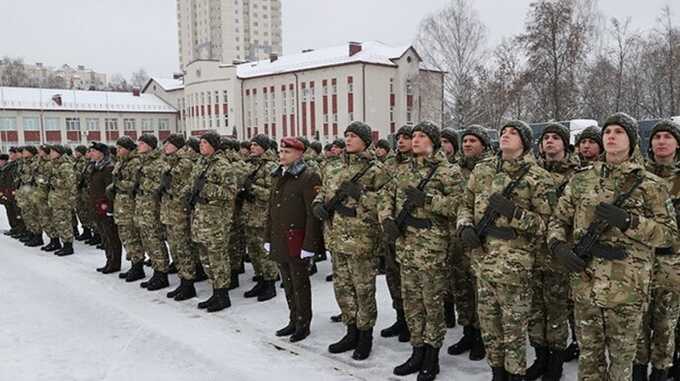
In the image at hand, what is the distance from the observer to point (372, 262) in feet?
16.6

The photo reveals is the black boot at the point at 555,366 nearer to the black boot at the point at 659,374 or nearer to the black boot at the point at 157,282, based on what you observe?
the black boot at the point at 659,374

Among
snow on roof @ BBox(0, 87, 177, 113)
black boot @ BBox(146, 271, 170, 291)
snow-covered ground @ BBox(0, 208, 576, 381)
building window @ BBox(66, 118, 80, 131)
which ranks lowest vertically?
snow-covered ground @ BBox(0, 208, 576, 381)

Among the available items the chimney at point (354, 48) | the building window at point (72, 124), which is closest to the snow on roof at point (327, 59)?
the chimney at point (354, 48)

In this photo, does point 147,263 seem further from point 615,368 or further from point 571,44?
point 571,44

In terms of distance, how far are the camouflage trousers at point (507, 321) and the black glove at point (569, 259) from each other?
1.78ft

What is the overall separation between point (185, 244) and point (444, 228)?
371 cm

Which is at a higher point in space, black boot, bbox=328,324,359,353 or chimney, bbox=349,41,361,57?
chimney, bbox=349,41,361,57

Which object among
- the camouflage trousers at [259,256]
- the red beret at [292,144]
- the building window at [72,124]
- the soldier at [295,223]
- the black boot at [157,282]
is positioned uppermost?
the building window at [72,124]

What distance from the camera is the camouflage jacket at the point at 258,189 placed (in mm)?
7504

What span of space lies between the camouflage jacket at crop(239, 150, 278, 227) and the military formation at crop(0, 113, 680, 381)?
0.63 metres

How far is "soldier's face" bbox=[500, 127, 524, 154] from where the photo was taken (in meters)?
4.01

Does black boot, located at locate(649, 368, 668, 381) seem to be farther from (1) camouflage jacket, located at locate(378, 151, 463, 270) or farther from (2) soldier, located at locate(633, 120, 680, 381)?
(1) camouflage jacket, located at locate(378, 151, 463, 270)

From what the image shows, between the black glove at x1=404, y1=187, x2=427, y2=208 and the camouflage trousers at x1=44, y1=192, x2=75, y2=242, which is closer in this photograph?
the black glove at x1=404, y1=187, x2=427, y2=208

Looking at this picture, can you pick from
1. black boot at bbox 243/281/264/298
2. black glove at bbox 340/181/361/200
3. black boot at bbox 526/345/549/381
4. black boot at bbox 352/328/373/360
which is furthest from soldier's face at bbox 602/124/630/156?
black boot at bbox 243/281/264/298
